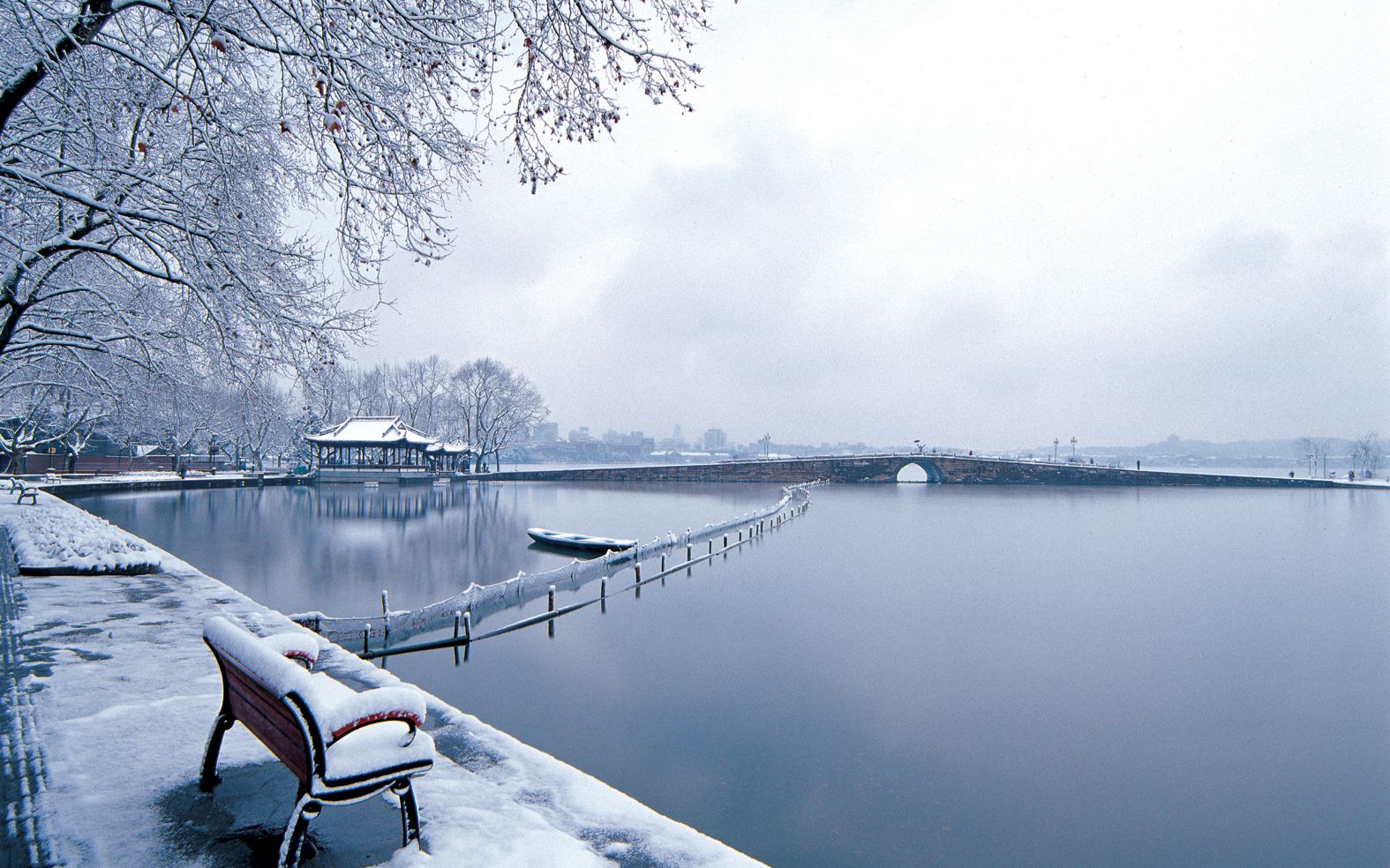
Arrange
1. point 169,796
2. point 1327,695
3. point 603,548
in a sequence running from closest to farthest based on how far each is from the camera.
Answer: point 169,796
point 1327,695
point 603,548

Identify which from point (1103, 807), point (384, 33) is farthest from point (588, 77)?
point (1103, 807)

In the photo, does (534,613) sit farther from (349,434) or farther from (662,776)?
(349,434)

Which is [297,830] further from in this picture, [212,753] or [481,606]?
[481,606]

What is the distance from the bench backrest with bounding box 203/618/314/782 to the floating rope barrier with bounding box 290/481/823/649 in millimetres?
9010

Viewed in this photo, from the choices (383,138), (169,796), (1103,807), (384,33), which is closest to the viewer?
(169,796)

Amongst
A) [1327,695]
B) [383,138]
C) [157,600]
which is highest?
[383,138]

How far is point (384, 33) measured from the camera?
5.68 m

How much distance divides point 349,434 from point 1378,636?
6192 centimetres

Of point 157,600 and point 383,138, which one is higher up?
point 383,138

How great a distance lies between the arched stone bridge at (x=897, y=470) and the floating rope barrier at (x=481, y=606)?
53.5 metres

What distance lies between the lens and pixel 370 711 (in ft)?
10.4

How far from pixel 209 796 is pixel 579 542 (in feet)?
76.9

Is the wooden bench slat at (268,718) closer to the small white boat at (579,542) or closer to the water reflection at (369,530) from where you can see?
the water reflection at (369,530)

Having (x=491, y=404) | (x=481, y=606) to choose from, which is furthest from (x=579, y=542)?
(x=491, y=404)
